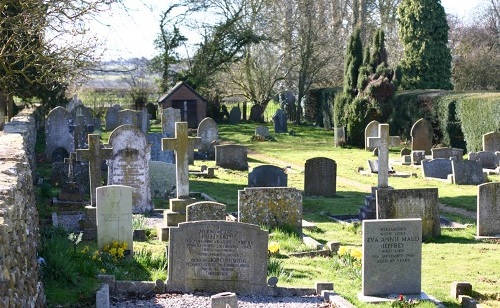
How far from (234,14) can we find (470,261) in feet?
130

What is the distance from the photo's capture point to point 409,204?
1516 centimetres

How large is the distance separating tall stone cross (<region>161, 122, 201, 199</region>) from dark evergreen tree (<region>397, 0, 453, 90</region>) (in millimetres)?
30086

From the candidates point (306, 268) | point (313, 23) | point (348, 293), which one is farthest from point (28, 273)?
point (313, 23)

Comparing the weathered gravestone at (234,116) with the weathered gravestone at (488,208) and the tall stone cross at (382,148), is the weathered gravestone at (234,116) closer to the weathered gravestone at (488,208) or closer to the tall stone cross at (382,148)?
the tall stone cross at (382,148)

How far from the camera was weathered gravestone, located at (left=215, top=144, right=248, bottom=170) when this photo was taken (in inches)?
1110

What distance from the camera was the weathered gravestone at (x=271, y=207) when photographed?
1520cm

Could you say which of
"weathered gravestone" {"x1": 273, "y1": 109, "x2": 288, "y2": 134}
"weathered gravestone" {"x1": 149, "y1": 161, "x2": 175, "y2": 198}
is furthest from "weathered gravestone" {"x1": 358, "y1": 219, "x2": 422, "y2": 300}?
"weathered gravestone" {"x1": 273, "y1": 109, "x2": 288, "y2": 134}

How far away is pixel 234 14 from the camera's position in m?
51.3

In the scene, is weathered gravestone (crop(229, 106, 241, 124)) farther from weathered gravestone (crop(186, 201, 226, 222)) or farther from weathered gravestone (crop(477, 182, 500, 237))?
Result: weathered gravestone (crop(186, 201, 226, 222))

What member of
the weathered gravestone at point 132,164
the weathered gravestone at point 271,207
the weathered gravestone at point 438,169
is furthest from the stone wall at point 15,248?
the weathered gravestone at point 438,169

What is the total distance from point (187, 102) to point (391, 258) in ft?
113

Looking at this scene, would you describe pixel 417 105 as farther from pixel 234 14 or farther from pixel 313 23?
pixel 234 14

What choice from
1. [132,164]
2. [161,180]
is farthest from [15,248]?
[161,180]

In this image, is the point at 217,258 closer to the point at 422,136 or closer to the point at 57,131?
the point at 57,131
